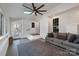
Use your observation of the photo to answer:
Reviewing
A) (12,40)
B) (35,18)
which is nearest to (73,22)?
(35,18)

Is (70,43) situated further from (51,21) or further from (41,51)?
(51,21)

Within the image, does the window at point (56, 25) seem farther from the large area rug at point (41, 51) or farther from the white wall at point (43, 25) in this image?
the large area rug at point (41, 51)

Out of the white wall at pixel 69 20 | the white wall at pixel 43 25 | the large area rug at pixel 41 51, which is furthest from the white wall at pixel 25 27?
the white wall at pixel 69 20

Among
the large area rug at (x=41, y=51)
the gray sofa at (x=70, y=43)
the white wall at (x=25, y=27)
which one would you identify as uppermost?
the white wall at (x=25, y=27)

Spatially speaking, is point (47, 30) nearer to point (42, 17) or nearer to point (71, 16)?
point (42, 17)

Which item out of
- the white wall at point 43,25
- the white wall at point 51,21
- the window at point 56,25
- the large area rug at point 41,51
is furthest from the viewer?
the window at point 56,25

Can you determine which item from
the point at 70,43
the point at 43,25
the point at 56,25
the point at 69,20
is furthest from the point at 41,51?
the point at 56,25

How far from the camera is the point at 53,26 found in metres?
6.69

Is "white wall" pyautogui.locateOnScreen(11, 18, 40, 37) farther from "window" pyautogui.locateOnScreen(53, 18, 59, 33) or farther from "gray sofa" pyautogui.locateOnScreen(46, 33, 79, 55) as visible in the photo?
"window" pyautogui.locateOnScreen(53, 18, 59, 33)

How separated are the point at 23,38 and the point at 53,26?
2.28 m

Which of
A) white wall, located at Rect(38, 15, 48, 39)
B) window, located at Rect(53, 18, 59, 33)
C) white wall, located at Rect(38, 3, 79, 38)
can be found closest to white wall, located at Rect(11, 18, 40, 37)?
white wall, located at Rect(38, 15, 48, 39)

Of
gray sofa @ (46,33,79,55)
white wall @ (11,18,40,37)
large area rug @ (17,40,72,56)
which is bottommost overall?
large area rug @ (17,40,72,56)

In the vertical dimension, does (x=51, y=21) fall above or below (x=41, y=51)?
above

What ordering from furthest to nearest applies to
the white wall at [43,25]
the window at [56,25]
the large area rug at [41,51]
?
1. the window at [56,25]
2. the white wall at [43,25]
3. the large area rug at [41,51]
